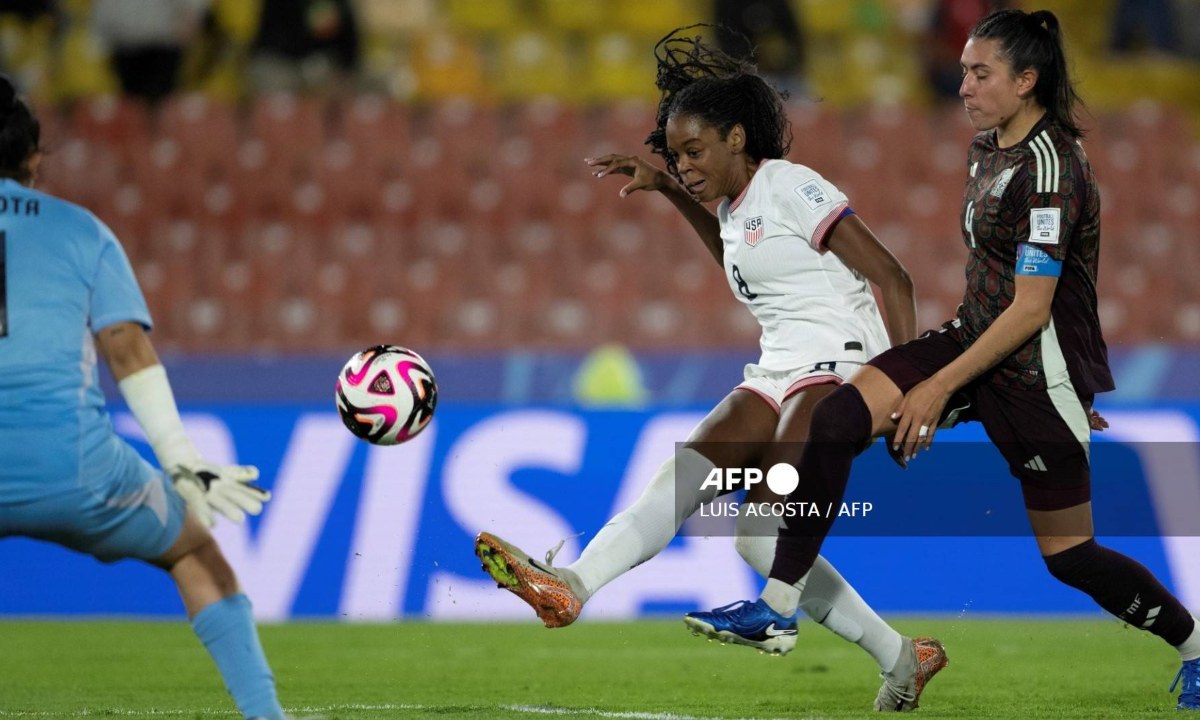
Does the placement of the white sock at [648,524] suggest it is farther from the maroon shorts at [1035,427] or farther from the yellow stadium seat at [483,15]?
the yellow stadium seat at [483,15]

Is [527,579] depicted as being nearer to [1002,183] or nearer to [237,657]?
[237,657]

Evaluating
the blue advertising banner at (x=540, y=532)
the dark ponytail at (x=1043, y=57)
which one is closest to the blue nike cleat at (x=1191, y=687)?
the dark ponytail at (x=1043, y=57)

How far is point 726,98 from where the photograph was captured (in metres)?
4.99

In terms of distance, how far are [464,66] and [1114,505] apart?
24.8ft

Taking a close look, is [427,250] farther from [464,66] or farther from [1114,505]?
[1114,505]

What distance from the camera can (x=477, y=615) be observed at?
25.1 feet

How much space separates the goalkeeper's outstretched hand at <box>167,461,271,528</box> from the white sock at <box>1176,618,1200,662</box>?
2.80 meters

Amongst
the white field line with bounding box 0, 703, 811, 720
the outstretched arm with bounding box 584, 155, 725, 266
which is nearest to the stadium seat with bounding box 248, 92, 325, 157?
the outstretched arm with bounding box 584, 155, 725, 266

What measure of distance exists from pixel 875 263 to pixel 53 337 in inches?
94.4

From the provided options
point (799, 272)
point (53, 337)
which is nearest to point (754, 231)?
point (799, 272)

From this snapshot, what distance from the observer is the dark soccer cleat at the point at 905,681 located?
4.89 m

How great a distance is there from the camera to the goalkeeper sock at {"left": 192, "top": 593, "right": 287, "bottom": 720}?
12.0 ft

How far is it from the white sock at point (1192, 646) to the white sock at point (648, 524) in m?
1.48

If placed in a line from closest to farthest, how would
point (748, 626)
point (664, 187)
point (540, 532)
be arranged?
point (748, 626) → point (664, 187) → point (540, 532)
